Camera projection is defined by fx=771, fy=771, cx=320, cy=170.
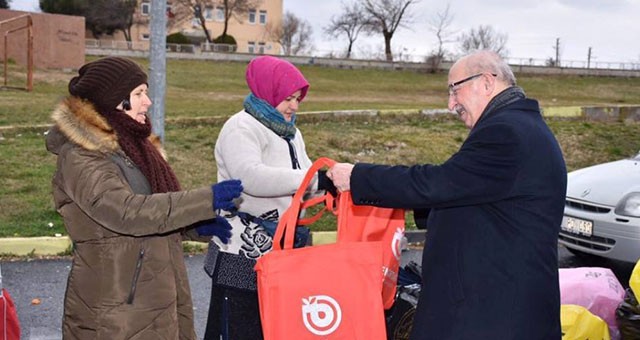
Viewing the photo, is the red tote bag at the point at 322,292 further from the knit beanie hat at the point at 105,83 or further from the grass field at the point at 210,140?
the grass field at the point at 210,140

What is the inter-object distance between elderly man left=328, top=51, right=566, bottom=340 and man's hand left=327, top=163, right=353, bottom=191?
174mm

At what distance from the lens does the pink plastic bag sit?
480 centimetres

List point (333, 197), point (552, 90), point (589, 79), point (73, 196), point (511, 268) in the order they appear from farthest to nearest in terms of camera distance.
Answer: point (589, 79) → point (552, 90) → point (333, 197) → point (73, 196) → point (511, 268)

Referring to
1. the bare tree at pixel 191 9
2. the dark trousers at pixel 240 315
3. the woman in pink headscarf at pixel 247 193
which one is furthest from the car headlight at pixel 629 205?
the bare tree at pixel 191 9

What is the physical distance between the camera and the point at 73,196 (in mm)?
2963

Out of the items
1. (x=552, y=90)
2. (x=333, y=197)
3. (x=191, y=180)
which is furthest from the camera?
(x=552, y=90)

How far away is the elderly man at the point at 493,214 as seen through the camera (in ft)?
8.63

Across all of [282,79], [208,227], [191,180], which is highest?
[282,79]

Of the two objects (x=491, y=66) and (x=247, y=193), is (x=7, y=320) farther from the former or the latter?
(x=491, y=66)

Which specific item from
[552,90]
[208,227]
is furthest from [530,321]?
[552,90]

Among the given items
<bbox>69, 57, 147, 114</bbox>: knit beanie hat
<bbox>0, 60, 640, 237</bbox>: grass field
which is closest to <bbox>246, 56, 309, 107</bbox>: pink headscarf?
<bbox>69, 57, 147, 114</bbox>: knit beanie hat

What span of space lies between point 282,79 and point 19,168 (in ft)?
24.4

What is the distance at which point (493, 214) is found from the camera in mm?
2672

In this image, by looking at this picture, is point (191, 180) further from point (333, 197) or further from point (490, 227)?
point (490, 227)
